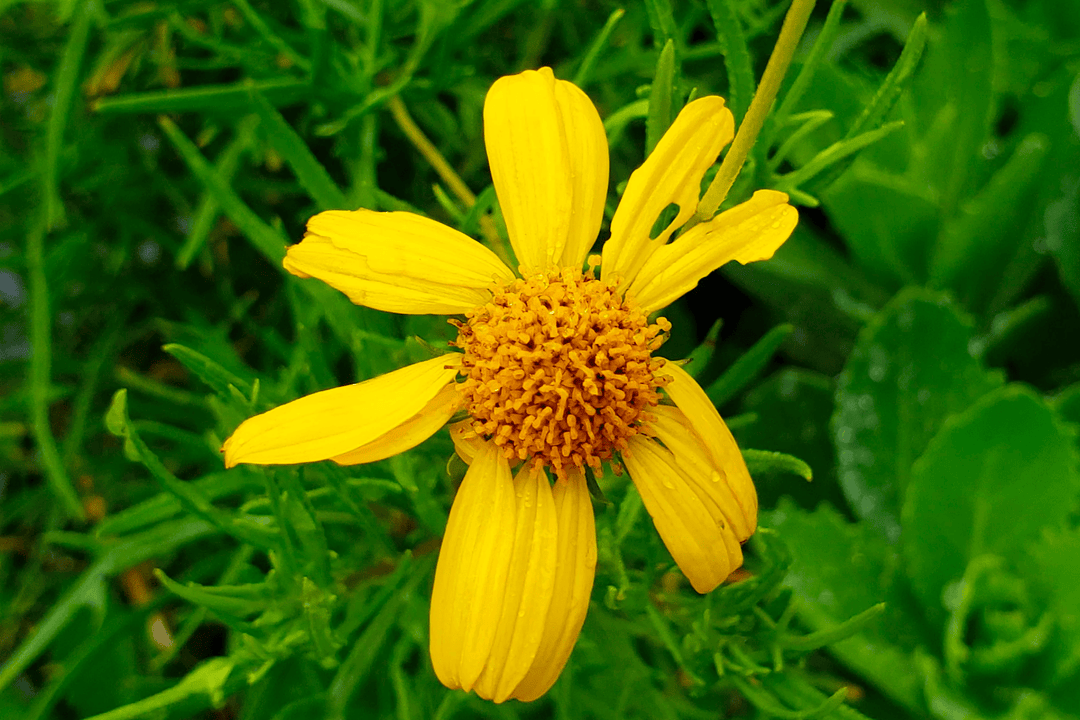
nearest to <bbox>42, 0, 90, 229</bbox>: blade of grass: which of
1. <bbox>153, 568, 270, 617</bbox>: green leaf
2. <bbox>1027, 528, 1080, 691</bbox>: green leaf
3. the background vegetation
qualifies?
the background vegetation

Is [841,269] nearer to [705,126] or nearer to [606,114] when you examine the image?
[606,114]

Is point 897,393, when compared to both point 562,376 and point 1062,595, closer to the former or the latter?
point 1062,595

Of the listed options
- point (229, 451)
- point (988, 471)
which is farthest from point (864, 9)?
point (229, 451)

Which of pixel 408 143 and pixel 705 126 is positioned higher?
pixel 705 126

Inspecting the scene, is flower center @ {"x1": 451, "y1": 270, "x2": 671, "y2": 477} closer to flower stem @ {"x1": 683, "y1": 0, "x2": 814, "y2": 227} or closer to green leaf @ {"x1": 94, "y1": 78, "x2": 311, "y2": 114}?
flower stem @ {"x1": 683, "y1": 0, "x2": 814, "y2": 227}

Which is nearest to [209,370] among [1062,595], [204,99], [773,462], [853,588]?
[204,99]

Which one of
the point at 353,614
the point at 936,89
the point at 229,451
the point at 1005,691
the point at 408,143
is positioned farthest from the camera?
the point at 936,89
